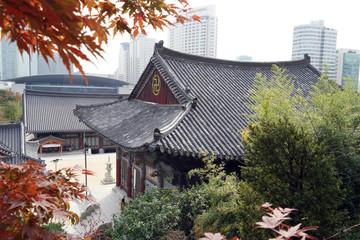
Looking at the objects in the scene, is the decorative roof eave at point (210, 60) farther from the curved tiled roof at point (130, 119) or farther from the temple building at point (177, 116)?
the curved tiled roof at point (130, 119)

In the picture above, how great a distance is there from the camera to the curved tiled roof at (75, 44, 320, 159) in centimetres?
744

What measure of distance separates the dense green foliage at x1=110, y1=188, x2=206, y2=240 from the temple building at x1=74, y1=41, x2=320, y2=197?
1.02 metres

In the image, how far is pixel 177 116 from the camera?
8.67 m

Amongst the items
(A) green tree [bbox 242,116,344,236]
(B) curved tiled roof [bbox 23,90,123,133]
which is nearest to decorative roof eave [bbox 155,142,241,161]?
(A) green tree [bbox 242,116,344,236]

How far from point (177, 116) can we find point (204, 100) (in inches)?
70.1

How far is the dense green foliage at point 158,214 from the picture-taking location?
6121 mm

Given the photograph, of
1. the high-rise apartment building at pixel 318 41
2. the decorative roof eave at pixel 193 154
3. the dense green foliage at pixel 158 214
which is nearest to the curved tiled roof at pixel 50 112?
the decorative roof eave at pixel 193 154

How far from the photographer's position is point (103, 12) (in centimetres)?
291

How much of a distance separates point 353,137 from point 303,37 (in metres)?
70.1

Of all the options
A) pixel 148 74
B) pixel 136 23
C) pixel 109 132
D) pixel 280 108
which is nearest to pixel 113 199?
pixel 109 132

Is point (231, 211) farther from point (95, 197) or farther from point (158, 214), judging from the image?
point (95, 197)

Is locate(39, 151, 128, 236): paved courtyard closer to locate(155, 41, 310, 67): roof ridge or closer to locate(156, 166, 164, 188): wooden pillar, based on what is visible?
locate(156, 166, 164, 188): wooden pillar

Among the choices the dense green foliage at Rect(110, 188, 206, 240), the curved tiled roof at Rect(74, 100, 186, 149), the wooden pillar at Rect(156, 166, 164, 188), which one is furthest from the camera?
the wooden pillar at Rect(156, 166, 164, 188)

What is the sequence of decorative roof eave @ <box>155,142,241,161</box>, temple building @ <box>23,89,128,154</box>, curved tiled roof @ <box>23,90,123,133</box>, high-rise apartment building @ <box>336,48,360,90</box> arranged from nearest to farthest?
1. decorative roof eave @ <box>155,142,241,161</box>
2. temple building @ <box>23,89,128,154</box>
3. curved tiled roof @ <box>23,90,123,133</box>
4. high-rise apartment building @ <box>336,48,360,90</box>
